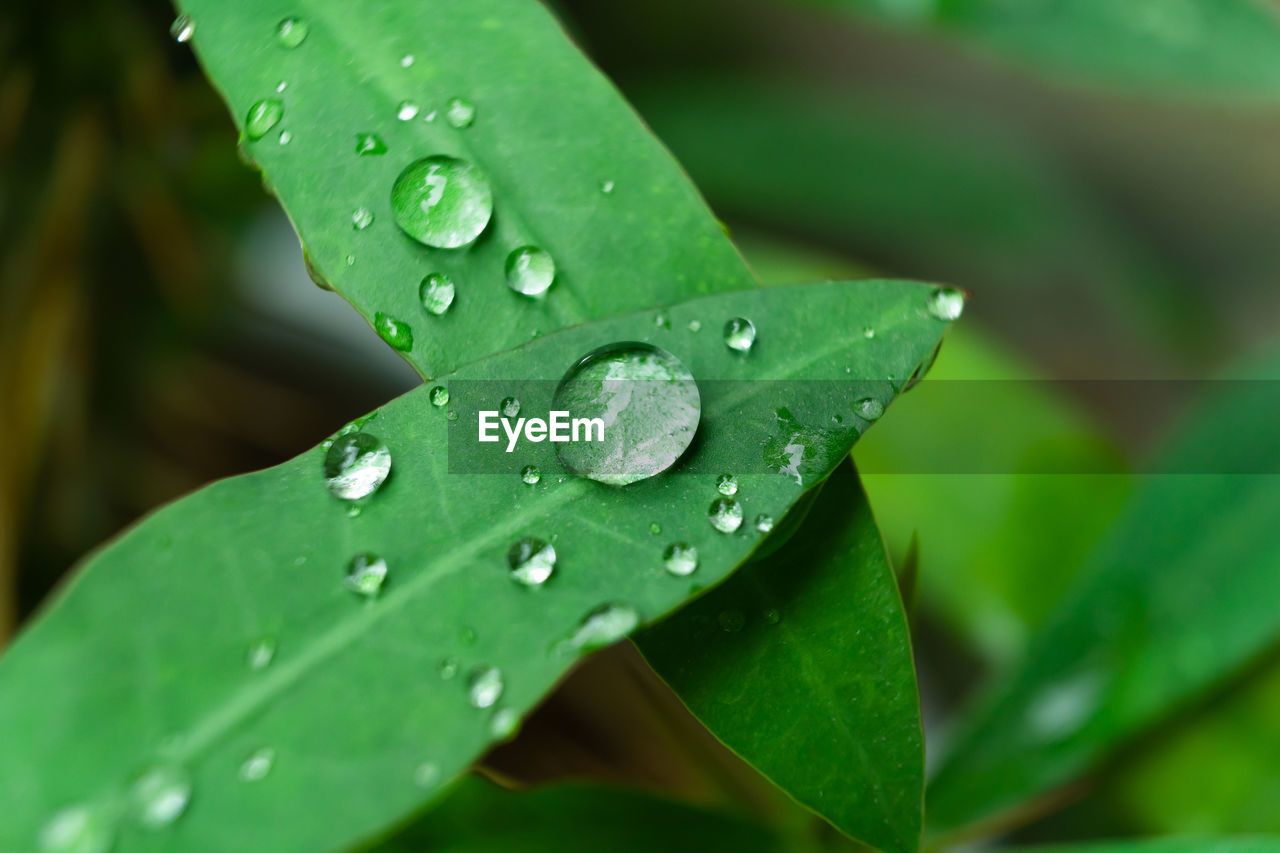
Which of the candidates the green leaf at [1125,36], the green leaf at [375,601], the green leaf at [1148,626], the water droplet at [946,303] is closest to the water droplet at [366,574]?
the green leaf at [375,601]

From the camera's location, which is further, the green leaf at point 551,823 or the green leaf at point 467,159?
the green leaf at point 551,823

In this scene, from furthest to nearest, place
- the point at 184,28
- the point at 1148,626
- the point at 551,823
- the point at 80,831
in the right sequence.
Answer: the point at 1148,626 < the point at 551,823 < the point at 184,28 < the point at 80,831

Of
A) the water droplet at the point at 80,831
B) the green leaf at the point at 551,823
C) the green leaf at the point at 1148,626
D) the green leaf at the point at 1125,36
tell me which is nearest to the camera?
the water droplet at the point at 80,831

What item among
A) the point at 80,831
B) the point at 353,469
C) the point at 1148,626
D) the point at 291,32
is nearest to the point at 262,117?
the point at 291,32

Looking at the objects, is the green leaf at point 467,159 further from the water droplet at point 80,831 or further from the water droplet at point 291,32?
the water droplet at point 80,831

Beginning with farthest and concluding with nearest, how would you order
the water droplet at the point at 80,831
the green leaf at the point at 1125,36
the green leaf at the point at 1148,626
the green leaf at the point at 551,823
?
the green leaf at the point at 1125,36 < the green leaf at the point at 1148,626 < the green leaf at the point at 551,823 < the water droplet at the point at 80,831

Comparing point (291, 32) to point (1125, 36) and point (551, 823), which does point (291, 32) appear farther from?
point (1125, 36)

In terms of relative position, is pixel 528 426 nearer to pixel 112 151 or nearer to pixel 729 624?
pixel 729 624
